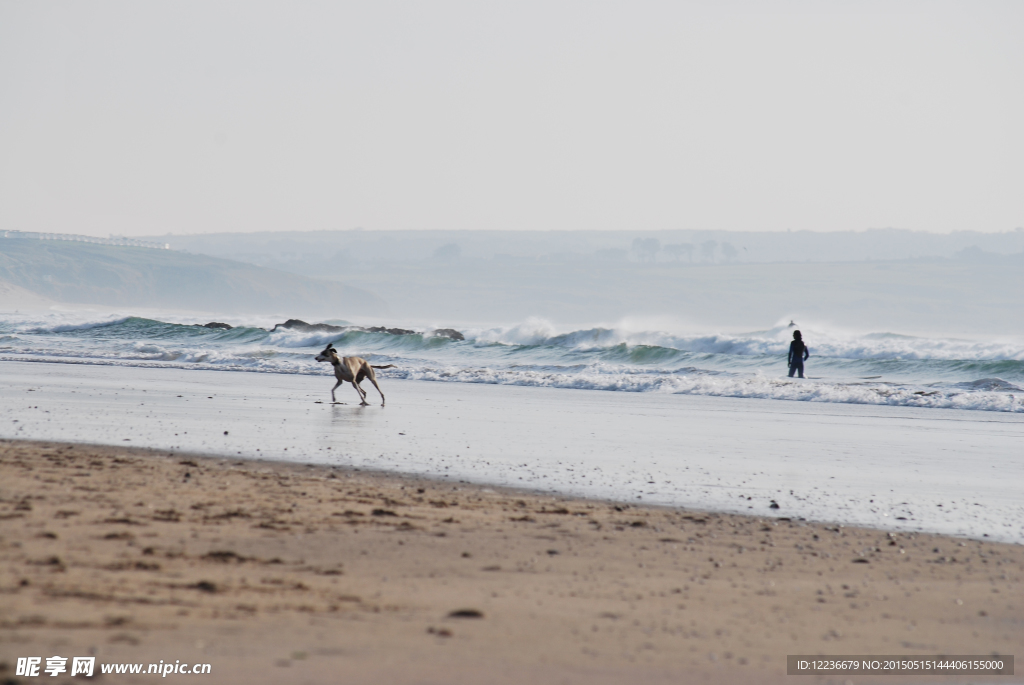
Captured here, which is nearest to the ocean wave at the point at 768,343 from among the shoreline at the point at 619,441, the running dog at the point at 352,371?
the shoreline at the point at 619,441

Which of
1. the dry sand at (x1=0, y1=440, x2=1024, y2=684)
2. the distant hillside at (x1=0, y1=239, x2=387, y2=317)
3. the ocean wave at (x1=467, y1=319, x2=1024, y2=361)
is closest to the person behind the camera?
the dry sand at (x1=0, y1=440, x2=1024, y2=684)

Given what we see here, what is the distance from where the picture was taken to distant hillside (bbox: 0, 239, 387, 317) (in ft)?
389

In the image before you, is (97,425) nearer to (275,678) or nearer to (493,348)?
(275,678)

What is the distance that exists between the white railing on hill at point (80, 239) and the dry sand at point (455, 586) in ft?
465

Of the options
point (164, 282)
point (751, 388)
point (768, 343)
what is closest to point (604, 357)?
point (768, 343)

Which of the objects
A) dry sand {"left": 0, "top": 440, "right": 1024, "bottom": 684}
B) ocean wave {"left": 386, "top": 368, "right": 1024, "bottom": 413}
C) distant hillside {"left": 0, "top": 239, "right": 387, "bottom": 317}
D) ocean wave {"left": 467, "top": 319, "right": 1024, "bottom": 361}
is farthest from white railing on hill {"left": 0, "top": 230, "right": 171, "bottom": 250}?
dry sand {"left": 0, "top": 440, "right": 1024, "bottom": 684}

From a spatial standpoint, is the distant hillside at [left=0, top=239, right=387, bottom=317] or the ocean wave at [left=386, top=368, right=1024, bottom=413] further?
the distant hillside at [left=0, top=239, right=387, bottom=317]

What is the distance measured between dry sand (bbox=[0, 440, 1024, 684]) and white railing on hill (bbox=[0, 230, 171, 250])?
5582 inches

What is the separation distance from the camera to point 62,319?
5153cm

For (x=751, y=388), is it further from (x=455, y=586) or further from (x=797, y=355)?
(x=455, y=586)

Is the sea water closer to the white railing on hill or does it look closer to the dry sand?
the dry sand

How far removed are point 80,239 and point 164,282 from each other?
23.2 meters

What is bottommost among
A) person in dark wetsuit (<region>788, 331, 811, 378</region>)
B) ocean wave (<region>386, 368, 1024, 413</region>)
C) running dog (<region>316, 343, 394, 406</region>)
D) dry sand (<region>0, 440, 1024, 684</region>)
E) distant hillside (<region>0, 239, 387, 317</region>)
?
dry sand (<region>0, 440, 1024, 684</region>)

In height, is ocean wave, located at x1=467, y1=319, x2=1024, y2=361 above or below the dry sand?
above
